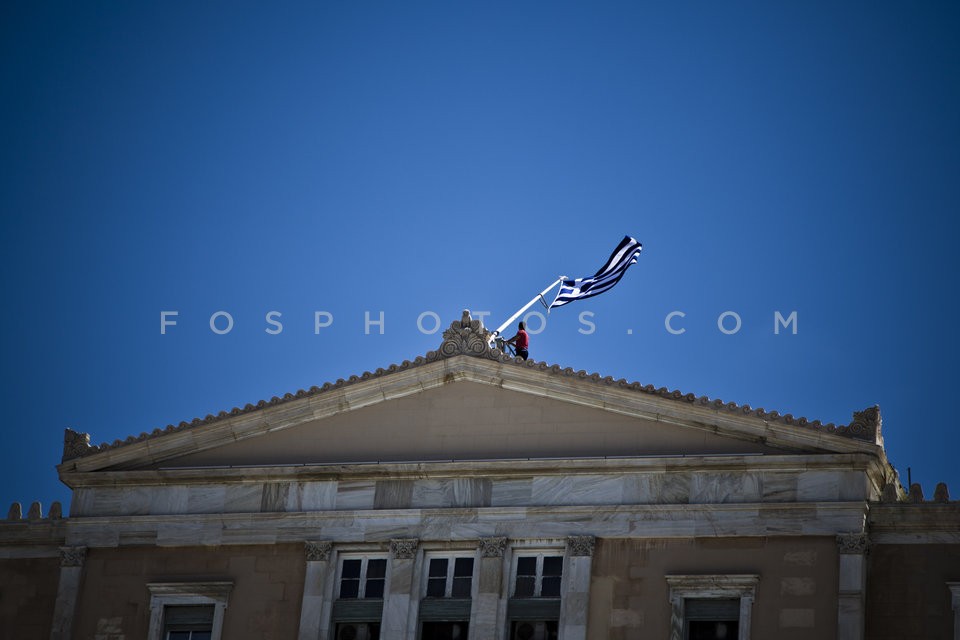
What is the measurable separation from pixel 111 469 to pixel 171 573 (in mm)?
2972

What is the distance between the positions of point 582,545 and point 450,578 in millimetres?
2851

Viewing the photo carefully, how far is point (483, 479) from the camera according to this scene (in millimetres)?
50344

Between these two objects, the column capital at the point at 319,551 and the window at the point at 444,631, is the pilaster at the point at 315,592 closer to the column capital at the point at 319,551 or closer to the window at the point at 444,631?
the column capital at the point at 319,551

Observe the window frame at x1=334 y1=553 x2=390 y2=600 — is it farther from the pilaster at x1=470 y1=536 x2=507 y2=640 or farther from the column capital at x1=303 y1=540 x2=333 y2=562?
the pilaster at x1=470 y1=536 x2=507 y2=640

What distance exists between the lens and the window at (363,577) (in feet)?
164

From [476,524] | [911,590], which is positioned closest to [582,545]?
[476,524]

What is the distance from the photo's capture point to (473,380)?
51531 millimetres

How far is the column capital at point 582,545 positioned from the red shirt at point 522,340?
18.9 ft

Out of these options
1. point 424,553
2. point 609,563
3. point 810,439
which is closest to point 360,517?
point 424,553

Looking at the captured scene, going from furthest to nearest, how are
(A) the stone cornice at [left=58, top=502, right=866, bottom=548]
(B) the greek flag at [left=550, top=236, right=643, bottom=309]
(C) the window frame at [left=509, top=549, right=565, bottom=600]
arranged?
(B) the greek flag at [left=550, top=236, right=643, bottom=309] < (C) the window frame at [left=509, top=549, right=565, bottom=600] < (A) the stone cornice at [left=58, top=502, right=866, bottom=548]

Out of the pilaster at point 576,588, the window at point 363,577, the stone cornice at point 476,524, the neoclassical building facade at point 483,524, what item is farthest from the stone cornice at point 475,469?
the window at point 363,577

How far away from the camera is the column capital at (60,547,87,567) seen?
52188 mm

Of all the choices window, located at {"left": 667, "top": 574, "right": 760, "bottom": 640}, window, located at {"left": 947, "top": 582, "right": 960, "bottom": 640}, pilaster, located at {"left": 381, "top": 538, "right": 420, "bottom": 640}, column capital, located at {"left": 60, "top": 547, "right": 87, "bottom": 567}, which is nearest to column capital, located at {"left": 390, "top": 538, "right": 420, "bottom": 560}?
pilaster, located at {"left": 381, "top": 538, "right": 420, "bottom": 640}

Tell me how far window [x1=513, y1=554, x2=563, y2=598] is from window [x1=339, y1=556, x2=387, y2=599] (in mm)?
2832
